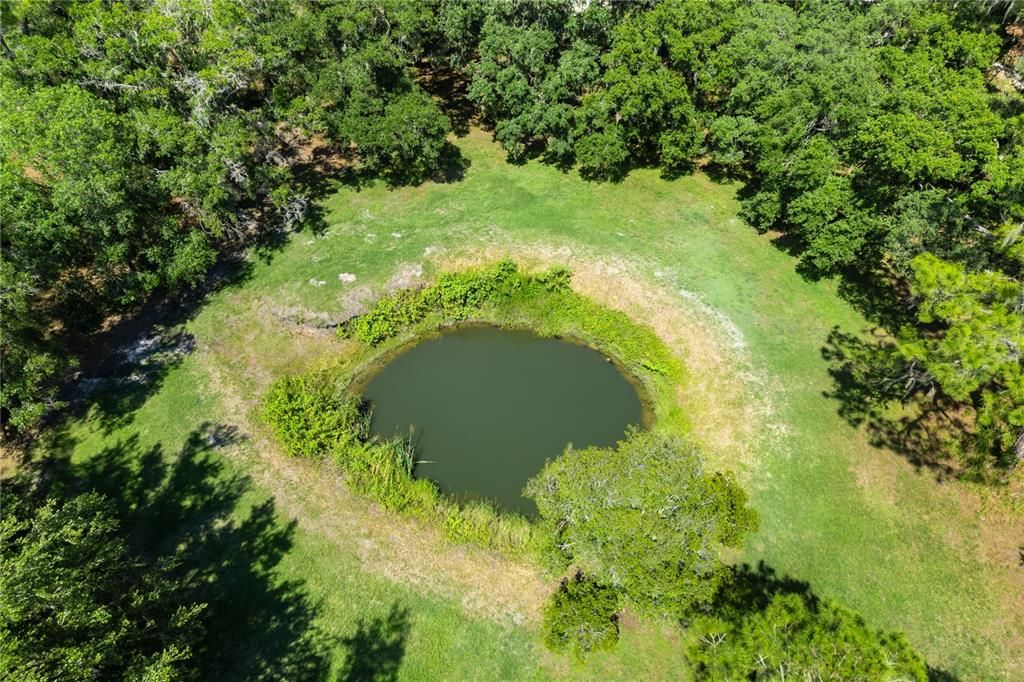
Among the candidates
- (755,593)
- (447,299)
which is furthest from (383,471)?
(755,593)

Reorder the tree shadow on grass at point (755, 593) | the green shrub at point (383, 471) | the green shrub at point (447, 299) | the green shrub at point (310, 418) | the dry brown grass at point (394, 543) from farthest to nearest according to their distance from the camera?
the green shrub at point (447, 299), the green shrub at point (310, 418), the green shrub at point (383, 471), the dry brown grass at point (394, 543), the tree shadow on grass at point (755, 593)

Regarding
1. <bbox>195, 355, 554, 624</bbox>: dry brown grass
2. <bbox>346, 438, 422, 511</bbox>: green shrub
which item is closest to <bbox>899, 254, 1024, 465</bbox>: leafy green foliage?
<bbox>195, 355, 554, 624</bbox>: dry brown grass

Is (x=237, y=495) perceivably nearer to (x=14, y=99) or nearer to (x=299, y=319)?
(x=299, y=319)

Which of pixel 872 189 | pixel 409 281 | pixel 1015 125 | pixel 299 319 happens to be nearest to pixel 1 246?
pixel 299 319

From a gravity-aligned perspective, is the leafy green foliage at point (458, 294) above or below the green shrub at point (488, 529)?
above

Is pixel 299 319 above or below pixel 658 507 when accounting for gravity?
below

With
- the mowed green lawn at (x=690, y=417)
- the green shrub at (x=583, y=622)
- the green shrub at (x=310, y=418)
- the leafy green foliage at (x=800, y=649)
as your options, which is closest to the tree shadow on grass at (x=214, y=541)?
the mowed green lawn at (x=690, y=417)

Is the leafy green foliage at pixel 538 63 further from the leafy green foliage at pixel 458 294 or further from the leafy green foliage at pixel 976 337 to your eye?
the leafy green foliage at pixel 976 337
